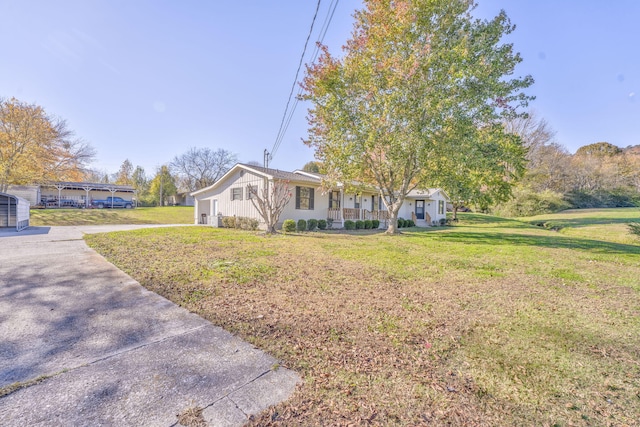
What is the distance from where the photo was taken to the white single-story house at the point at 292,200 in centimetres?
1518

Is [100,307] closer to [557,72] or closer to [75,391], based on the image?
[75,391]

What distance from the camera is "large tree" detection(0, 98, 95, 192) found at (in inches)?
848

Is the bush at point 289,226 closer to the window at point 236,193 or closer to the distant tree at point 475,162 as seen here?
the window at point 236,193

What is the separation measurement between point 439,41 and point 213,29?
8.86 meters

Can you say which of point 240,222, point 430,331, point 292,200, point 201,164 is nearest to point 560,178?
point 292,200

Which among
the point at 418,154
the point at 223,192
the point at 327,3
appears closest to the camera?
the point at 327,3

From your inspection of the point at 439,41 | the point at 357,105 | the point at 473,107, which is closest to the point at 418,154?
the point at 473,107

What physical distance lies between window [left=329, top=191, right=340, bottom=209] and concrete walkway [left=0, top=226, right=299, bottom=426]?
13.9 meters

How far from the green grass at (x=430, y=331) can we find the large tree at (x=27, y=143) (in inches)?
990

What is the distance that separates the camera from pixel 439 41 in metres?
11.1

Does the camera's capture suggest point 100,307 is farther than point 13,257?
No

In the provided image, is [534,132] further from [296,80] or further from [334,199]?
[296,80]

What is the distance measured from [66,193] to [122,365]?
43769 mm

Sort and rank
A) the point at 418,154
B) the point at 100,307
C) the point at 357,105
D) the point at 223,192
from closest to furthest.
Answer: the point at 100,307
the point at 418,154
the point at 357,105
the point at 223,192
